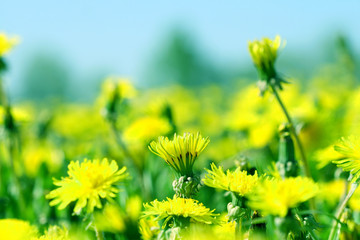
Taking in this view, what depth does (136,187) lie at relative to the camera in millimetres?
2336

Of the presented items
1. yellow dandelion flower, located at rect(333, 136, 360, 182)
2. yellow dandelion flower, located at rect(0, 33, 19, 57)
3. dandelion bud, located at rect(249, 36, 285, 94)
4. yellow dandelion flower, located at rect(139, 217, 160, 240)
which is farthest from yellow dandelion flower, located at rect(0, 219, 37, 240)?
yellow dandelion flower, located at rect(0, 33, 19, 57)

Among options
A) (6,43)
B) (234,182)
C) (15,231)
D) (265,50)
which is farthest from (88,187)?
(6,43)

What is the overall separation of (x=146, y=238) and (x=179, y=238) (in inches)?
6.9

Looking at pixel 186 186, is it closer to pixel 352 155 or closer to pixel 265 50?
pixel 352 155

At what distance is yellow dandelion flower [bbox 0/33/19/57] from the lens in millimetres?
2275

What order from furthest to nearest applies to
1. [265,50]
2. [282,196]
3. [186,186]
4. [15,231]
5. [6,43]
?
[6,43]
[265,50]
[186,186]
[15,231]
[282,196]

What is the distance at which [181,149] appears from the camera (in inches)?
43.4

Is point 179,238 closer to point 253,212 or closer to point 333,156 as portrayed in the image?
point 253,212

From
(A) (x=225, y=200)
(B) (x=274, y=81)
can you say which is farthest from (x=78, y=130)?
(B) (x=274, y=81)

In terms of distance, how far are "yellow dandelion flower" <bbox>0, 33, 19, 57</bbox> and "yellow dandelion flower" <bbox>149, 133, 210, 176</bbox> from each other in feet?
4.95

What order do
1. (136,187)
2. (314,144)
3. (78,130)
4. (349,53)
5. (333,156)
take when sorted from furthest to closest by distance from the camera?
1. (78,130)
2. (349,53)
3. (314,144)
4. (136,187)
5. (333,156)

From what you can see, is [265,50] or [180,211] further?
[265,50]

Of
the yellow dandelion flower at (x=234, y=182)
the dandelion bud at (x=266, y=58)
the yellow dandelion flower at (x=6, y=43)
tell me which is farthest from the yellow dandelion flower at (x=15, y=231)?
the yellow dandelion flower at (x=6, y=43)

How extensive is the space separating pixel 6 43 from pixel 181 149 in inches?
62.0
